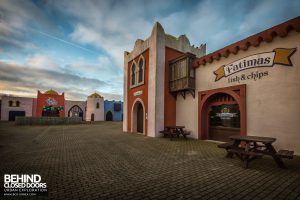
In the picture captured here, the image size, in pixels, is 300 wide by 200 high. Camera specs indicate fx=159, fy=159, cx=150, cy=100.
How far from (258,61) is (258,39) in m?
1.06

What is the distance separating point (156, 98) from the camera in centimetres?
1205

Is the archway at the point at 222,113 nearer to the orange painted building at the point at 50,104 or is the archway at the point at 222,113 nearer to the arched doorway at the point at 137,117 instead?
the arched doorway at the point at 137,117

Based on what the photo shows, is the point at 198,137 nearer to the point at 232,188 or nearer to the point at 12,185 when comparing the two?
the point at 232,188

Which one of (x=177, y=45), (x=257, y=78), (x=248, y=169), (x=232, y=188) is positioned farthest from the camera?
(x=177, y=45)

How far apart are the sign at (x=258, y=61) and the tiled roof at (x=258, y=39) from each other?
0.60 metres

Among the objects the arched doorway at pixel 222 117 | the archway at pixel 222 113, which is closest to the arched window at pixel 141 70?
the archway at pixel 222 113

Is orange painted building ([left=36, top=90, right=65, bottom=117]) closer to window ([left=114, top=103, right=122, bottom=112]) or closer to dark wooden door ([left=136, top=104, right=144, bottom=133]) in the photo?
window ([left=114, top=103, right=122, bottom=112])

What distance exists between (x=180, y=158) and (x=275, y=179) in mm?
2862

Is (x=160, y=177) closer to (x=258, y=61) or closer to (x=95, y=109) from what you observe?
(x=258, y=61)

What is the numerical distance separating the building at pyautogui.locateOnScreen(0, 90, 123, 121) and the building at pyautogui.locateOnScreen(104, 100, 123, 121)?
433 mm

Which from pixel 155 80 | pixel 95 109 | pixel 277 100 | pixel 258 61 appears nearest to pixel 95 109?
pixel 95 109

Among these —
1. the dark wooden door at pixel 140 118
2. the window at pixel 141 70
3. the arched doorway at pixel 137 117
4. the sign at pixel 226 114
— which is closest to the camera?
the sign at pixel 226 114

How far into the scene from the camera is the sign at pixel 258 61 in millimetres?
6926

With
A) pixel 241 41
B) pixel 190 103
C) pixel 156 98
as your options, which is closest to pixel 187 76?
pixel 190 103
